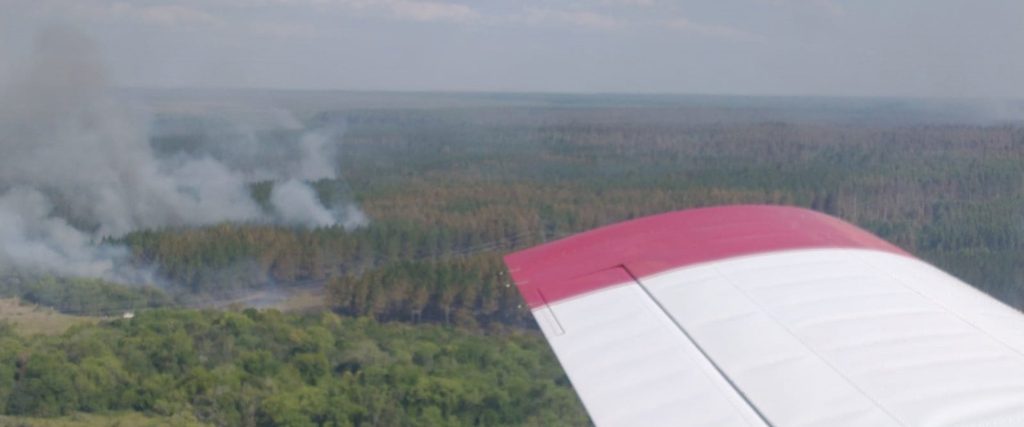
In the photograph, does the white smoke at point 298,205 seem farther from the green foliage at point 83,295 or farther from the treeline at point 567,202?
the green foliage at point 83,295

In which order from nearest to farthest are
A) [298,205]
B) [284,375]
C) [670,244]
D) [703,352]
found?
[703,352]
[670,244]
[284,375]
[298,205]

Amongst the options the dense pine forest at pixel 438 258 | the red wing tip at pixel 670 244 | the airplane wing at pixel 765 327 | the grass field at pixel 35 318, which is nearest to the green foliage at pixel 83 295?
the dense pine forest at pixel 438 258

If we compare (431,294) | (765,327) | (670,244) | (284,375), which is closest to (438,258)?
(431,294)

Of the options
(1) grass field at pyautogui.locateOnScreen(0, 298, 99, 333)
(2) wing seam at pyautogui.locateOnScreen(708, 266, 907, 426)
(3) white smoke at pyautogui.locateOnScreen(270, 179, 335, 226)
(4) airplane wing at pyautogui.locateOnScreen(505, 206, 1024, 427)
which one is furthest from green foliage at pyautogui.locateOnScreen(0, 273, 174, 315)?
(2) wing seam at pyautogui.locateOnScreen(708, 266, 907, 426)

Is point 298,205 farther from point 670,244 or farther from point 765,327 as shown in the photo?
point 765,327

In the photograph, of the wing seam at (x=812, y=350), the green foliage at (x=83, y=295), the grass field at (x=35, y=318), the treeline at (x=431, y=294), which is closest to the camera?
the wing seam at (x=812, y=350)

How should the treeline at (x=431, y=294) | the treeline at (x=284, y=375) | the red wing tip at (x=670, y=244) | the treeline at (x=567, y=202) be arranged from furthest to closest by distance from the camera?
the treeline at (x=567, y=202), the treeline at (x=431, y=294), the treeline at (x=284, y=375), the red wing tip at (x=670, y=244)

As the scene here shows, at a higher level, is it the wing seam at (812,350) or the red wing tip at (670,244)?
the red wing tip at (670,244)
